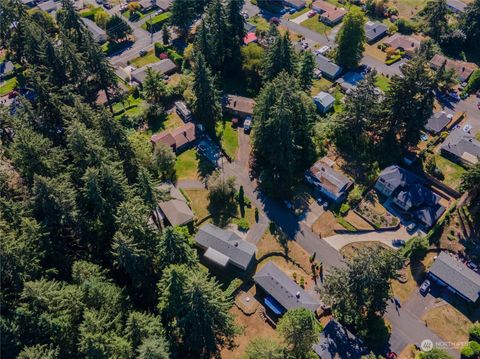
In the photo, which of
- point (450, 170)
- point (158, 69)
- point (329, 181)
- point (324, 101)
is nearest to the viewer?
point (329, 181)

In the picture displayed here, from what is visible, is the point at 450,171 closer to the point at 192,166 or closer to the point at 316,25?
the point at 192,166

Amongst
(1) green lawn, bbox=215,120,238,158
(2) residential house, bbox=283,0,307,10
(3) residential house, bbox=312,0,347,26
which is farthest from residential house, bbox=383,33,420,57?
(1) green lawn, bbox=215,120,238,158

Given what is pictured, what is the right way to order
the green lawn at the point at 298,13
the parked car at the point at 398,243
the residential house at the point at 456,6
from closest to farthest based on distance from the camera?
the parked car at the point at 398,243 → the residential house at the point at 456,6 → the green lawn at the point at 298,13

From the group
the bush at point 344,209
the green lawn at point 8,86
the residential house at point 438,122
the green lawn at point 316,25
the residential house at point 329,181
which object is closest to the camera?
the bush at point 344,209

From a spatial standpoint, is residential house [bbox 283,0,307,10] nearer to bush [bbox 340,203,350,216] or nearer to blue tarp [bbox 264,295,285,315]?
bush [bbox 340,203,350,216]

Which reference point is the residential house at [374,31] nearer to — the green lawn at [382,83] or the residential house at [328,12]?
the residential house at [328,12]

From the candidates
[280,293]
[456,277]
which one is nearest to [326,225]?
[280,293]

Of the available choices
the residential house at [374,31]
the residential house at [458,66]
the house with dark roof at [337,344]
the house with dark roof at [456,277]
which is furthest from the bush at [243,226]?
the residential house at [374,31]
